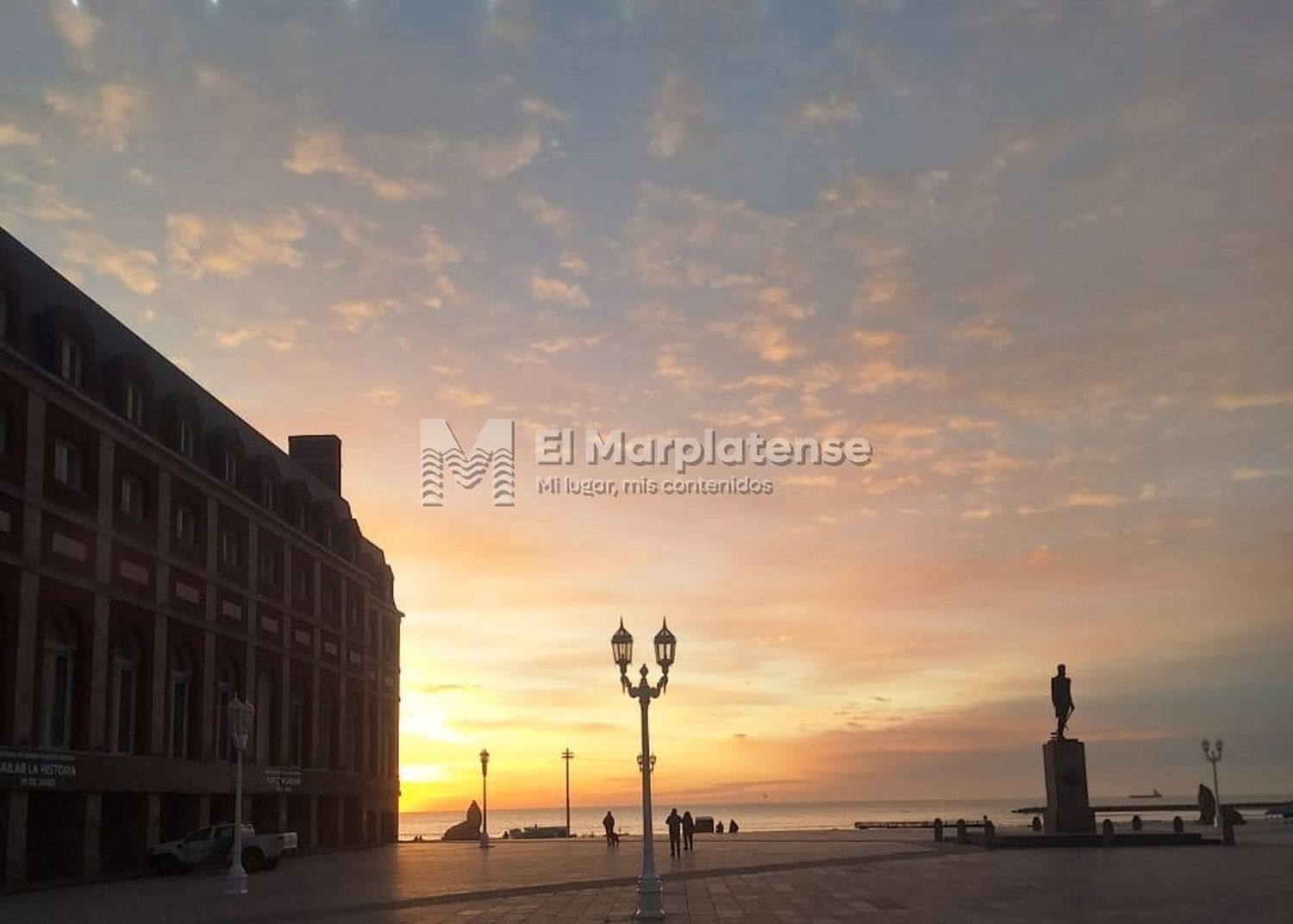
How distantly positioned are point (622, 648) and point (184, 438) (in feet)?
97.3

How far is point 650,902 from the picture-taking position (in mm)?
24953

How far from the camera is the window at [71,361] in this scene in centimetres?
3994

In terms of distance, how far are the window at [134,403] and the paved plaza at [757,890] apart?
51.3 ft

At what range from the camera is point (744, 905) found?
28.1m

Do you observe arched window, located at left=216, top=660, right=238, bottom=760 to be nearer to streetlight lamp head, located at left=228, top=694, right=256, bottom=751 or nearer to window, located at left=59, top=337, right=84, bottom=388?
streetlight lamp head, located at left=228, top=694, right=256, bottom=751

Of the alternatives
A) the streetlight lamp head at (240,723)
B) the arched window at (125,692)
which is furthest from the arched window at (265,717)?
the streetlight lamp head at (240,723)

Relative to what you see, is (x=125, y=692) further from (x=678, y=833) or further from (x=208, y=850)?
(x=678, y=833)

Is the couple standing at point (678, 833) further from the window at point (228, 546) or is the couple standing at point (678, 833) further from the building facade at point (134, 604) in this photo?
the window at point (228, 546)

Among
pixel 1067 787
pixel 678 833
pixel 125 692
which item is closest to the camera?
pixel 125 692

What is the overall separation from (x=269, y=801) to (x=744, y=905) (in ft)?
119

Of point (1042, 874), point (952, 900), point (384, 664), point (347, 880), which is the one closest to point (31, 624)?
point (347, 880)

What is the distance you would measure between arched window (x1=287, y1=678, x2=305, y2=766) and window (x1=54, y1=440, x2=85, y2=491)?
22.9 metres

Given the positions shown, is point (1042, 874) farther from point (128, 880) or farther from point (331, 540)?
point (331, 540)

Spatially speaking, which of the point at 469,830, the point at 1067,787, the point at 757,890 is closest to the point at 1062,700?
the point at 1067,787
